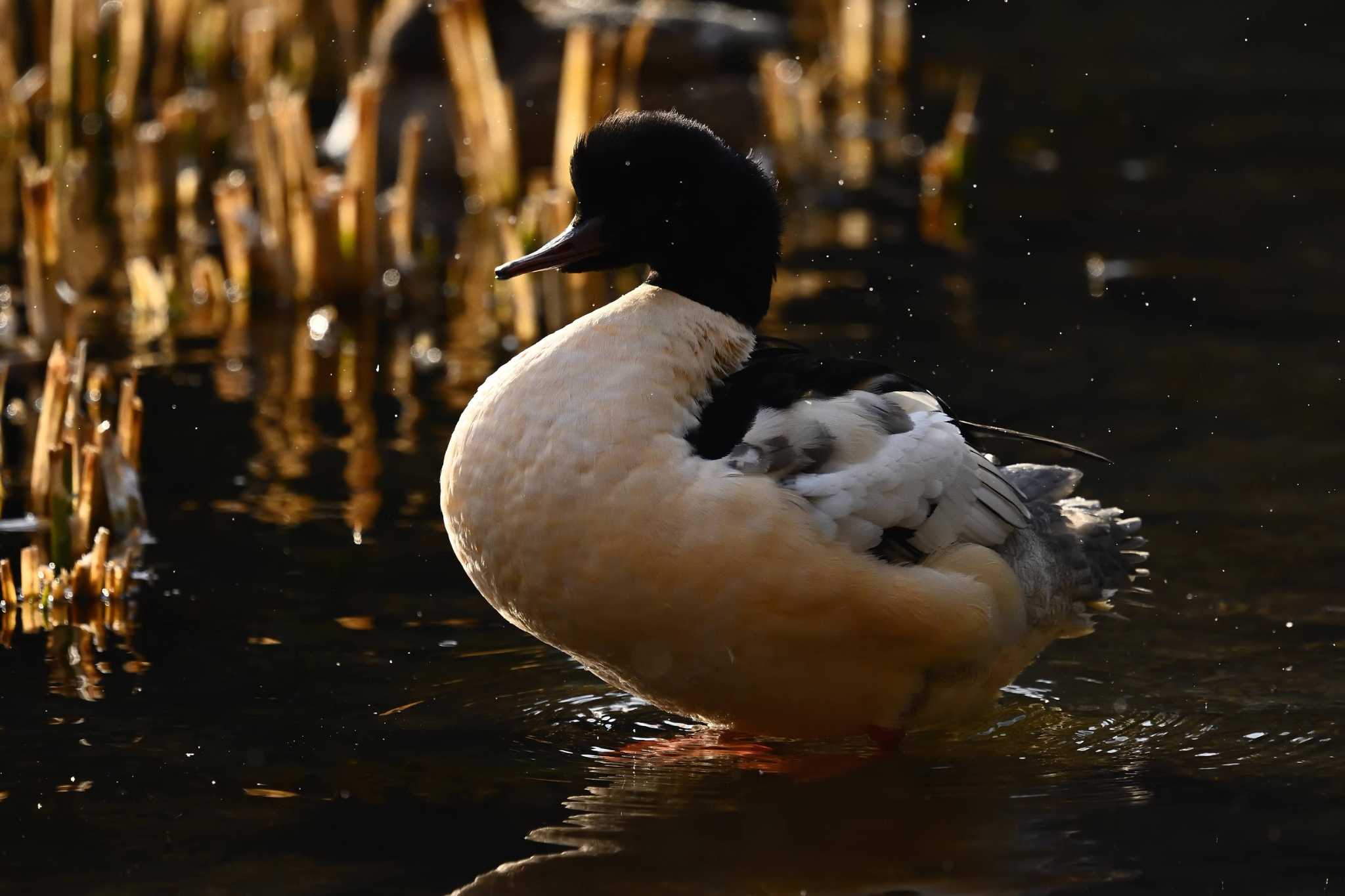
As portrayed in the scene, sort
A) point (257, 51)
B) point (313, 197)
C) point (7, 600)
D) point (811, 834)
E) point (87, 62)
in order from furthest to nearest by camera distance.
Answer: point (257, 51) → point (87, 62) → point (313, 197) → point (7, 600) → point (811, 834)

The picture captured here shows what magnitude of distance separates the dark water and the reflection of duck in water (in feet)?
0.03

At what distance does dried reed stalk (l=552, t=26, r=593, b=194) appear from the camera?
411 inches

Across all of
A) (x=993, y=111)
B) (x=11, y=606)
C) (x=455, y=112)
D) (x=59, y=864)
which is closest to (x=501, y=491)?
(x=59, y=864)

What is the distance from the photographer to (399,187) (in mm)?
9859

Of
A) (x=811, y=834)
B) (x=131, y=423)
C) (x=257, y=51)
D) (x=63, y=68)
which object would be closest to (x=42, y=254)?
(x=131, y=423)

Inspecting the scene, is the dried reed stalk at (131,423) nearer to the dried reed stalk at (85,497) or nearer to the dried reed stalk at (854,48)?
the dried reed stalk at (85,497)

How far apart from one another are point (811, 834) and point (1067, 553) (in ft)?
4.32

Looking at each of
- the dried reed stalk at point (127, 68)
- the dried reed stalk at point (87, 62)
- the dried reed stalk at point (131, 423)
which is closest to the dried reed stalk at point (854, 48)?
the dried reed stalk at point (127, 68)

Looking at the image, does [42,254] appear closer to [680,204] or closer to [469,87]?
[469,87]

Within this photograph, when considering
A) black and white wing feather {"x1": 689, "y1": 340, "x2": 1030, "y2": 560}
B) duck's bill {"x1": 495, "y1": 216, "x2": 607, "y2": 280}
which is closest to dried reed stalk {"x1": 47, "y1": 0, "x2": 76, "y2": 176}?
duck's bill {"x1": 495, "y1": 216, "x2": 607, "y2": 280}

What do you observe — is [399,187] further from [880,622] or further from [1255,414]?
[880,622]

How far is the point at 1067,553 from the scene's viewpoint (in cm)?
543

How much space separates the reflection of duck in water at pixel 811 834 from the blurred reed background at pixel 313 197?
1658 mm

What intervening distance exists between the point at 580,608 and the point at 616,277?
18.9 feet
